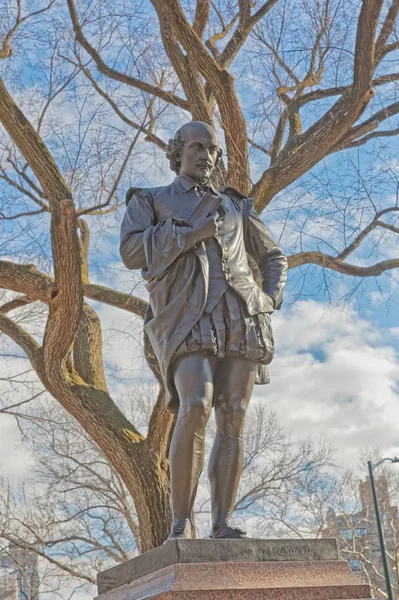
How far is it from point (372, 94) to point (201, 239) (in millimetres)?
7559

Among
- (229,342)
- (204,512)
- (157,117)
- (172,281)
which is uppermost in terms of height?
(157,117)

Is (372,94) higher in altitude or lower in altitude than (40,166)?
higher

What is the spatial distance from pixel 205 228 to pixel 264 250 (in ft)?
2.25

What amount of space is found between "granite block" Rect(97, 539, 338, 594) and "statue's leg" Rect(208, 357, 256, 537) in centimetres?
39

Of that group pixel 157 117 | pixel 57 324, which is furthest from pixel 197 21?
pixel 57 324

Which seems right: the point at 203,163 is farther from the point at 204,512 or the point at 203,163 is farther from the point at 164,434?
the point at 204,512

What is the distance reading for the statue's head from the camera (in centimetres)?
523

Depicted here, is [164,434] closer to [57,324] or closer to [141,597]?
[57,324]

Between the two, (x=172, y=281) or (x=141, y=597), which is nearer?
(x=141, y=597)

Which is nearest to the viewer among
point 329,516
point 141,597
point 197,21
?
point 141,597

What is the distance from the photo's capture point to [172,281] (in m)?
4.95

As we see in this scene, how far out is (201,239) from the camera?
494 centimetres

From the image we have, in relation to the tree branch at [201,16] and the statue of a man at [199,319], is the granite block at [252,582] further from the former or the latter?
the tree branch at [201,16]

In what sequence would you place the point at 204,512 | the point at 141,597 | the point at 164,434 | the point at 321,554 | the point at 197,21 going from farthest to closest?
the point at 204,512 < the point at 197,21 < the point at 164,434 < the point at 321,554 < the point at 141,597
